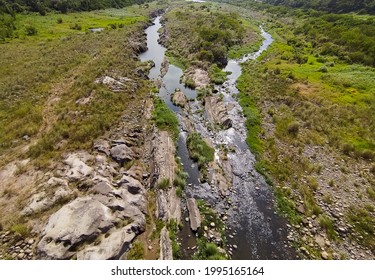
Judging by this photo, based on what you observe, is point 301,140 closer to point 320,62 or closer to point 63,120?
point 63,120

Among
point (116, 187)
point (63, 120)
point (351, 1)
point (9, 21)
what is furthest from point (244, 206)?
point (351, 1)

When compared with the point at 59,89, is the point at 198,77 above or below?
below

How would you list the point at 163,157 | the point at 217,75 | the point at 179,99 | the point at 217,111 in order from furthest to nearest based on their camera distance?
the point at 217,75 < the point at 179,99 < the point at 217,111 < the point at 163,157

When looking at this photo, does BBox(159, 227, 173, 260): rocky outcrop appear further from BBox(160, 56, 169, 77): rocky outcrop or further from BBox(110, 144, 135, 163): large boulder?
BBox(160, 56, 169, 77): rocky outcrop

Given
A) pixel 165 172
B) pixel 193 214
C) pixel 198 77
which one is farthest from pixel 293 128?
pixel 198 77

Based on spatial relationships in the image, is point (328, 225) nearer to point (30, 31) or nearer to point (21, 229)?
point (21, 229)
